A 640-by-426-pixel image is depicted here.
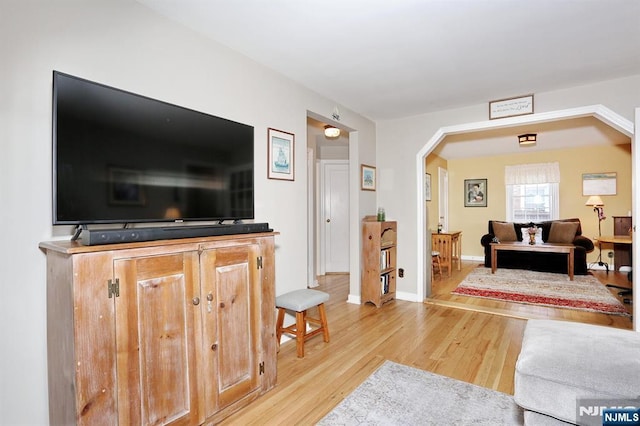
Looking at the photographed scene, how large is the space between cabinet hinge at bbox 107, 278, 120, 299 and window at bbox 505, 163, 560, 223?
7.71 meters

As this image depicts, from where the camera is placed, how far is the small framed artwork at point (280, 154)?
2.75 metres

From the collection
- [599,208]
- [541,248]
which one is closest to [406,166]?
[541,248]

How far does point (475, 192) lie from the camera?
7.56m

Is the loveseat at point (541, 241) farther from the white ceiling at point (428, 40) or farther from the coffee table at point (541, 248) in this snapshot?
the white ceiling at point (428, 40)

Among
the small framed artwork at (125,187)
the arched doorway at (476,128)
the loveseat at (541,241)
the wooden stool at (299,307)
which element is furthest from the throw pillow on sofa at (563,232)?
the small framed artwork at (125,187)

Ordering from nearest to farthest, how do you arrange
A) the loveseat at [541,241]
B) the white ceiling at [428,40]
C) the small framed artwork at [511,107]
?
the white ceiling at [428,40] < the small framed artwork at [511,107] < the loveseat at [541,241]

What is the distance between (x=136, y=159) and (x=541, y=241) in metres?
7.09

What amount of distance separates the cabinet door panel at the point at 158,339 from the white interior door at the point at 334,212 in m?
4.40

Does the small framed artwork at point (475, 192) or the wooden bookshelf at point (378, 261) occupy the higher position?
the small framed artwork at point (475, 192)

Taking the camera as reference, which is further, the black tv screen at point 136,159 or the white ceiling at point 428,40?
the white ceiling at point 428,40

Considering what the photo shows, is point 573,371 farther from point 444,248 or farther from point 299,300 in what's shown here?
point 444,248

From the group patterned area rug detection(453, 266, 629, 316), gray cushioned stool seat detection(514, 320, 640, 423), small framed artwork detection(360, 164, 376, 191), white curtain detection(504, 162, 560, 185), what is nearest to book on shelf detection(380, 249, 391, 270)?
small framed artwork detection(360, 164, 376, 191)

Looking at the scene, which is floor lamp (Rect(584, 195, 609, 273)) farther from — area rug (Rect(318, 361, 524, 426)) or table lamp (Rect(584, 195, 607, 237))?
area rug (Rect(318, 361, 524, 426))

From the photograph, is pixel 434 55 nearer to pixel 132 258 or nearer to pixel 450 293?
pixel 132 258
